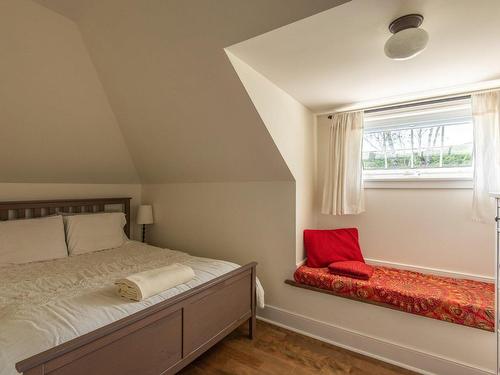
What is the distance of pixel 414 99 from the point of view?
2.30 metres

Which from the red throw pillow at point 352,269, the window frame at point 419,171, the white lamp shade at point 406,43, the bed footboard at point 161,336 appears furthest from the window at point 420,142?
the bed footboard at point 161,336

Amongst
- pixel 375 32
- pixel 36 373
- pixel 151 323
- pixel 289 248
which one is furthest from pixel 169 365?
pixel 375 32

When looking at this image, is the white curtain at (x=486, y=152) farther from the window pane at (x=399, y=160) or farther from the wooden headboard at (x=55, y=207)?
the wooden headboard at (x=55, y=207)

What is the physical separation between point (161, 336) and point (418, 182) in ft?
7.76

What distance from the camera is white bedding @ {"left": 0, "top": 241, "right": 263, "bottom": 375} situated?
3.56ft

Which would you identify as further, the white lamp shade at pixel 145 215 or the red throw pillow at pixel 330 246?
the white lamp shade at pixel 145 215

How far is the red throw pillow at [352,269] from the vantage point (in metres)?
2.12

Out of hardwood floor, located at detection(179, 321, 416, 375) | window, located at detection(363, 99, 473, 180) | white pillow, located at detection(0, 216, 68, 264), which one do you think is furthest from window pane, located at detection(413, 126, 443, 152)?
white pillow, located at detection(0, 216, 68, 264)

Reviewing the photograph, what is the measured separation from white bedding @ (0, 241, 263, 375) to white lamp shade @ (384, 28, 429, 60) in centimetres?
181

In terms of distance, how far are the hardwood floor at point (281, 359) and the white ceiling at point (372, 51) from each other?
2.12 metres

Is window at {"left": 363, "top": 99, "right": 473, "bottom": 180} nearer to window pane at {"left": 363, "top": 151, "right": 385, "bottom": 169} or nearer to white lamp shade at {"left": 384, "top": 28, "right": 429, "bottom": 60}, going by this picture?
window pane at {"left": 363, "top": 151, "right": 385, "bottom": 169}

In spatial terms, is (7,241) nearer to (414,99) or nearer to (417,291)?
(417,291)

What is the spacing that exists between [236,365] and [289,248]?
101 cm

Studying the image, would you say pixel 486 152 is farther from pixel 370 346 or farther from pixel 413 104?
pixel 370 346
